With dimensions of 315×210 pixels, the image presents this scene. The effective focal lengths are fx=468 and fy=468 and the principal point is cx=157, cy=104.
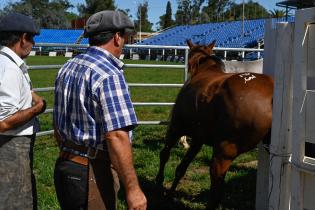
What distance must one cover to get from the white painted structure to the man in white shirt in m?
Result: 1.49

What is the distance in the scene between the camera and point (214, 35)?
54.7 metres

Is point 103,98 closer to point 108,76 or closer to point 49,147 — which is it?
point 108,76

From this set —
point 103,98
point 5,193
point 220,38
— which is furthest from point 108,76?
point 220,38

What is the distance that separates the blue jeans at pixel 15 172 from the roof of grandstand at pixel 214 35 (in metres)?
40.3

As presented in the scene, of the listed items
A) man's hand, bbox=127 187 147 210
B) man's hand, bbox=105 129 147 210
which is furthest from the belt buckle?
man's hand, bbox=127 187 147 210

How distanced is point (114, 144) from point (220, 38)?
50.8 metres

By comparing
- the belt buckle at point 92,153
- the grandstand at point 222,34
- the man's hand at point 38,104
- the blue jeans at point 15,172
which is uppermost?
the grandstand at point 222,34

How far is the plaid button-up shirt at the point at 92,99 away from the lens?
2.30 m

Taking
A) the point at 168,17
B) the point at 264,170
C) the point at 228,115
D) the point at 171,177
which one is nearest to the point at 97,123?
the point at 228,115

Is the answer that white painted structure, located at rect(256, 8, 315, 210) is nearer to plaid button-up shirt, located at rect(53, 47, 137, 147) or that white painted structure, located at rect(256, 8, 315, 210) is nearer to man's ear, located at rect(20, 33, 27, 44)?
plaid button-up shirt, located at rect(53, 47, 137, 147)

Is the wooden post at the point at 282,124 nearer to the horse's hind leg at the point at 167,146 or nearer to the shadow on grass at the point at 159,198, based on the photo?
the shadow on grass at the point at 159,198

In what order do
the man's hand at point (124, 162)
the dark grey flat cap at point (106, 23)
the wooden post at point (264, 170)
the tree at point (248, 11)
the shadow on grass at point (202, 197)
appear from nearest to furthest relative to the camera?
1. the man's hand at point (124, 162)
2. the dark grey flat cap at point (106, 23)
3. the wooden post at point (264, 170)
4. the shadow on grass at point (202, 197)
5. the tree at point (248, 11)

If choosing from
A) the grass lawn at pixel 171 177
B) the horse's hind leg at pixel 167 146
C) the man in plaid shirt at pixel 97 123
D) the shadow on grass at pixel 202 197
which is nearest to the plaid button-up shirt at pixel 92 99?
the man in plaid shirt at pixel 97 123

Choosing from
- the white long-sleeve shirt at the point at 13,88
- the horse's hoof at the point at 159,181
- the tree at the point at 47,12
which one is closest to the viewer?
the white long-sleeve shirt at the point at 13,88
